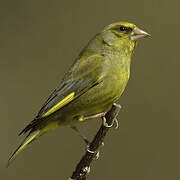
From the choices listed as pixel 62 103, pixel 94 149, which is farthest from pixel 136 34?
pixel 94 149

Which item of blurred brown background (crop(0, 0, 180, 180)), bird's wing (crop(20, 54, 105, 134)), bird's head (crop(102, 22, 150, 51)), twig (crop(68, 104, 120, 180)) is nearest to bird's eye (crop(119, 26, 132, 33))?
bird's head (crop(102, 22, 150, 51))

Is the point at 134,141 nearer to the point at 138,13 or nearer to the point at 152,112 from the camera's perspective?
the point at 152,112

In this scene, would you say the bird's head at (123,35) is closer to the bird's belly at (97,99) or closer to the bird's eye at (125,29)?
the bird's eye at (125,29)

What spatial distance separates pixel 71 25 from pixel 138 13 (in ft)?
2.28

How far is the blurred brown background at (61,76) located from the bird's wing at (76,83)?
4.48 feet

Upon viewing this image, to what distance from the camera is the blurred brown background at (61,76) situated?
5.23m

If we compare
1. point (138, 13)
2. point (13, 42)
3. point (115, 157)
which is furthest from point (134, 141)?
point (13, 42)

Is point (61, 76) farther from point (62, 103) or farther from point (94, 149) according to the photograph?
point (94, 149)

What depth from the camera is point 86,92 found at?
12.5ft

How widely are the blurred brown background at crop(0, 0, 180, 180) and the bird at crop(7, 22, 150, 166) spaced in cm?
138

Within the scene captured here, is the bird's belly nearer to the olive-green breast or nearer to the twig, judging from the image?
the olive-green breast

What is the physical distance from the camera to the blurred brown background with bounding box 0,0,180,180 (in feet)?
17.1

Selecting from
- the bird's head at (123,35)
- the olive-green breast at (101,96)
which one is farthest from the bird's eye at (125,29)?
the olive-green breast at (101,96)

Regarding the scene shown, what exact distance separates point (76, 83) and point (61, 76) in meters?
1.78
